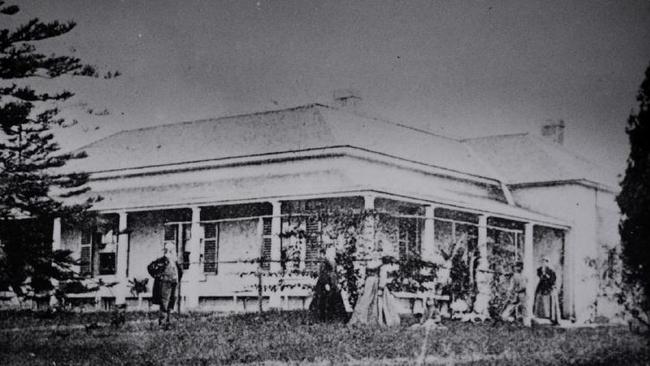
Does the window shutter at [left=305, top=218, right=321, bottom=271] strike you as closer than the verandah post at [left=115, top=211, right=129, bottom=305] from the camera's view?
Yes

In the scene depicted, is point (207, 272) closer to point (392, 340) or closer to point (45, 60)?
point (392, 340)

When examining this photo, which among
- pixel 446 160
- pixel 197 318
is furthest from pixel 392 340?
pixel 446 160

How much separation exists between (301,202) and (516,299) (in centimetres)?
443

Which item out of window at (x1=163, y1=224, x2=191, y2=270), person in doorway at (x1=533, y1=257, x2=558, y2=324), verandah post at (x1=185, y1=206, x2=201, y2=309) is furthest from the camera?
window at (x1=163, y1=224, x2=191, y2=270)

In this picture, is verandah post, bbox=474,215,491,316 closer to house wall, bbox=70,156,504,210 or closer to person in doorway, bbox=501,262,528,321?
person in doorway, bbox=501,262,528,321

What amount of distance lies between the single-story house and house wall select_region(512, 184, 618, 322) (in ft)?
0.13

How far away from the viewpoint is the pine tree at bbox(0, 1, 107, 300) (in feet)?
32.4

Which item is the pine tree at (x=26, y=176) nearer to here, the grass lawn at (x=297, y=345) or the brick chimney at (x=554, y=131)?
the grass lawn at (x=297, y=345)

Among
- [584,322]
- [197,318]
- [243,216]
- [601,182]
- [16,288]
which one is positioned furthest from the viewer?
[243,216]

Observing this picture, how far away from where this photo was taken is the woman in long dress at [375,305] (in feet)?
46.7

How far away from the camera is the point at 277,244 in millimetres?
17859

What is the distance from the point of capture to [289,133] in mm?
19891

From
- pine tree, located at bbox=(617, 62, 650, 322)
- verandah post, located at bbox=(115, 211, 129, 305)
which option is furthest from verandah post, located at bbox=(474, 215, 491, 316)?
verandah post, located at bbox=(115, 211, 129, 305)

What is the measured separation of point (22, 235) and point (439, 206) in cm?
1010
